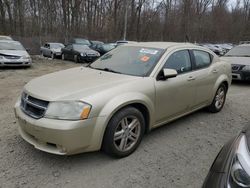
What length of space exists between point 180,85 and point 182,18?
40802mm

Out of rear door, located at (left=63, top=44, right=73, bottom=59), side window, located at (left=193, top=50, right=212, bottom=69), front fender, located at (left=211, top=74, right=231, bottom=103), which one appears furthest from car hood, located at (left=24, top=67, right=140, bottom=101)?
rear door, located at (left=63, top=44, right=73, bottom=59)

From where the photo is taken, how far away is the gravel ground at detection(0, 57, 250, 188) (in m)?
2.80

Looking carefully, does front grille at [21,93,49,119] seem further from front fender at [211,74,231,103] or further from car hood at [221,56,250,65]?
car hood at [221,56,250,65]

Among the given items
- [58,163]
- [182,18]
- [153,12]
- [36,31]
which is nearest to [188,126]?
[58,163]

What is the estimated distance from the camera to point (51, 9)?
29672mm

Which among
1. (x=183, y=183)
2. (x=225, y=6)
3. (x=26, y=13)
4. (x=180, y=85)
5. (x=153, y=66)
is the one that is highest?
(x=225, y=6)

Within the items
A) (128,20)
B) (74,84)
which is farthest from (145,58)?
(128,20)

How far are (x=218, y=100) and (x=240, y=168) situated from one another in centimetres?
388

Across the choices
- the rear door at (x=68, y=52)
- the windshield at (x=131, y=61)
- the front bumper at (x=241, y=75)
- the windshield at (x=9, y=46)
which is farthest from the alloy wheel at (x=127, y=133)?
the rear door at (x=68, y=52)

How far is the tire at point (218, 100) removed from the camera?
5.16m

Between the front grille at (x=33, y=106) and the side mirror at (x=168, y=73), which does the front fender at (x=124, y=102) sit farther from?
the front grille at (x=33, y=106)

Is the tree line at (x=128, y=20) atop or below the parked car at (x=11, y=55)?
atop

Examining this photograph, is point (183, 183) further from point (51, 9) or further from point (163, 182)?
point (51, 9)

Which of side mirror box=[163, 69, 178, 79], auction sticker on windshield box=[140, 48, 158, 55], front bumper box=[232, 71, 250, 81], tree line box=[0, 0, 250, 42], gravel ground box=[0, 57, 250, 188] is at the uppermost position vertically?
tree line box=[0, 0, 250, 42]
